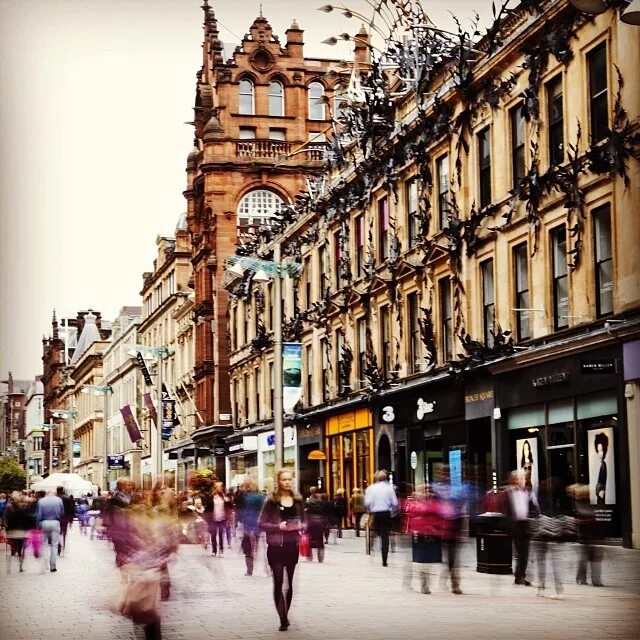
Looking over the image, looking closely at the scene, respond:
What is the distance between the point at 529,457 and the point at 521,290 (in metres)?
4.07

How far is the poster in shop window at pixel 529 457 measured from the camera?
102 feet

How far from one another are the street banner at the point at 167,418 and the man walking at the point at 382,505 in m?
40.6

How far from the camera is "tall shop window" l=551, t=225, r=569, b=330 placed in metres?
29.5

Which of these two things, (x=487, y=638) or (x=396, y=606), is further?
(x=396, y=606)

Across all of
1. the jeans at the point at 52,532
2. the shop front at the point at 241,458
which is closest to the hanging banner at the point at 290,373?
the jeans at the point at 52,532

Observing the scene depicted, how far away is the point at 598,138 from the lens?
27.7 meters

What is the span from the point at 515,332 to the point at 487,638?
1860cm

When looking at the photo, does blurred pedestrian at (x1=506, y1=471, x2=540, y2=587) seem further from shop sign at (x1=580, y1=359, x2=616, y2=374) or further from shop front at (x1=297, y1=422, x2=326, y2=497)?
shop front at (x1=297, y1=422, x2=326, y2=497)

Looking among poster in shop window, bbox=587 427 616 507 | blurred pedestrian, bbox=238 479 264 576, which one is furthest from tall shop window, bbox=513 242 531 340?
blurred pedestrian, bbox=238 479 264 576

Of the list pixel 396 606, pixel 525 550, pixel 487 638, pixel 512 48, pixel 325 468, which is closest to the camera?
pixel 487 638

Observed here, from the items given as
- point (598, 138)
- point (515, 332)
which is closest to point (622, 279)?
point (598, 138)

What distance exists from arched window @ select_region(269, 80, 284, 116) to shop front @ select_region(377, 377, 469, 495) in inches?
1190

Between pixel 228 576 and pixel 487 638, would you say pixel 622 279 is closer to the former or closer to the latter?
pixel 228 576

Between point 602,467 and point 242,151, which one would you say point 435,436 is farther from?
point 242,151
